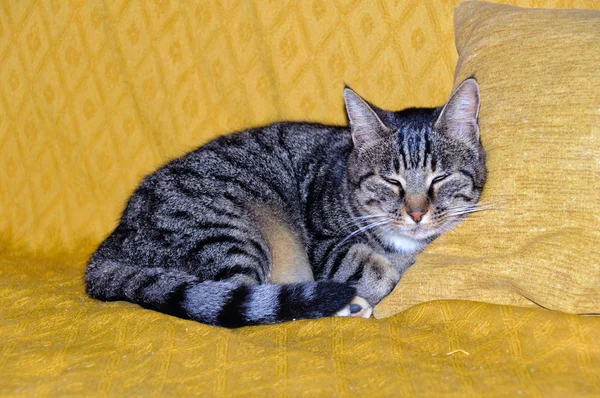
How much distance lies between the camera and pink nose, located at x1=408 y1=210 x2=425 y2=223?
6.43ft

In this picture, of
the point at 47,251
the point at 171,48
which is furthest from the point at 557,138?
the point at 47,251

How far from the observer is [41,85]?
2730 millimetres

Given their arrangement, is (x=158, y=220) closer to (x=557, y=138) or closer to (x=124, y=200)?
(x=124, y=200)

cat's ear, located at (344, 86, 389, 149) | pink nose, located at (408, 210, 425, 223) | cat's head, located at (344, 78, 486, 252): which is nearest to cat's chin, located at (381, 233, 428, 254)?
cat's head, located at (344, 78, 486, 252)

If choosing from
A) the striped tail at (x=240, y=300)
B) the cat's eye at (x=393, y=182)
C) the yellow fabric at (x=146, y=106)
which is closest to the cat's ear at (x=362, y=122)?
the cat's eye at (x=393, y=182)

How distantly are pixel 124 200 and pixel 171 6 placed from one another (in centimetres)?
75

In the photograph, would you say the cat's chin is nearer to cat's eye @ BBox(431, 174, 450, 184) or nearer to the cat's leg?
the cat's leg

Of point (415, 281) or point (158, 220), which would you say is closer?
point (415, 281)

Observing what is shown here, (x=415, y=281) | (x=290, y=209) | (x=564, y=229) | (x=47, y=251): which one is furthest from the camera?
(x=47, y=251)

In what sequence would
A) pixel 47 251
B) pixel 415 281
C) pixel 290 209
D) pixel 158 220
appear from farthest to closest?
pixel 47 251
pixel 290 209
pixel 158 220
pixel 415 281

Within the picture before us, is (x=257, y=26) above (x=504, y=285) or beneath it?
above

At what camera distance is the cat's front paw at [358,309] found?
1.91m

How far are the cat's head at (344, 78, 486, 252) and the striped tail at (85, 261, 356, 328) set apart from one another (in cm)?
34

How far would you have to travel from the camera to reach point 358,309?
193cm
